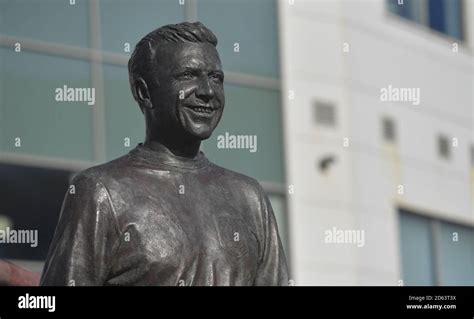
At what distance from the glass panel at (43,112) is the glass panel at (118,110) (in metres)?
0.25

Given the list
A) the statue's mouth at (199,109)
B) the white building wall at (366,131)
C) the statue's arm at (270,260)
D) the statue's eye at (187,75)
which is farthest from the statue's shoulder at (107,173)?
the white building wall at (366,131)

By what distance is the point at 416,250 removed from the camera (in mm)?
30359

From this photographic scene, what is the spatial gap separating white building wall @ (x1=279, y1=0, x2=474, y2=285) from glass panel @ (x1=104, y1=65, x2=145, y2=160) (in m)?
3.30

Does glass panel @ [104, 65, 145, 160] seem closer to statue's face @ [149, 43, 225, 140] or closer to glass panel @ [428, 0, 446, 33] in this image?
glass panel @ [428, 0, 446, 33]

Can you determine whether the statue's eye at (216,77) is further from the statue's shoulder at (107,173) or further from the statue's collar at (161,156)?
the statue's shoulder at (107,173)

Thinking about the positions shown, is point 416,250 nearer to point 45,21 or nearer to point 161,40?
point 45,21

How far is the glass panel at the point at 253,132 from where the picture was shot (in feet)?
84.9

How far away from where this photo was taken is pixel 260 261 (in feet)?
50.5

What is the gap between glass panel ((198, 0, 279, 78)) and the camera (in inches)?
1069

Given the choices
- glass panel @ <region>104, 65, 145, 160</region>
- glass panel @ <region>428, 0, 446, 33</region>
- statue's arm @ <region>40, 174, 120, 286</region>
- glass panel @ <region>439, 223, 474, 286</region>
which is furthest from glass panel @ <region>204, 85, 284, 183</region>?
statue's arm @ <region>40, 174, 120, 286</region>

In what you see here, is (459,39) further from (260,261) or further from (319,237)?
(260,261)

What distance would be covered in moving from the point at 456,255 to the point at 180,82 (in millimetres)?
15536
